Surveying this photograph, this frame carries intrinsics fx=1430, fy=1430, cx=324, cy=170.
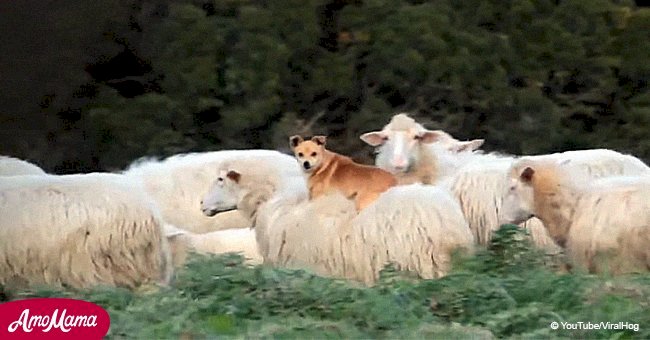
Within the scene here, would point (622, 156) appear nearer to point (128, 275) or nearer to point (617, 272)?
point (617, 272)

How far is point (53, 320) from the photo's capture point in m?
4.69

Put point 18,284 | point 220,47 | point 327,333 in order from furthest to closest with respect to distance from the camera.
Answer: point 220,47 < point 18,284 < point 327,333

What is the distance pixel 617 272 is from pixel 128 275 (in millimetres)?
1724

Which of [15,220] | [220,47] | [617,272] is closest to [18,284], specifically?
[15,220]

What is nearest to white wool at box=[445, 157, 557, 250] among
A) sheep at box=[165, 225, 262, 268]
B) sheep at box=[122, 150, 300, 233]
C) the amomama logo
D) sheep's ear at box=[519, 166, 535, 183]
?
sheep's ear at box=[519, 166, 535, 183]

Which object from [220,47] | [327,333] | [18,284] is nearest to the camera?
[327,333]

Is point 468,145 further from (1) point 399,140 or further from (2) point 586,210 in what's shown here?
(2) point 586,210

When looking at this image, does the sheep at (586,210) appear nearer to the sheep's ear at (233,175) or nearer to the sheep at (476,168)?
the sheep at (476,168)

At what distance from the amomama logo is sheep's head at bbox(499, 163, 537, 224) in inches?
60.5

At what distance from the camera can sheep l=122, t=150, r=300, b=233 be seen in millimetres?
5309

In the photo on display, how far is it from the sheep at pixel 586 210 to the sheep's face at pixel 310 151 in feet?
2.32

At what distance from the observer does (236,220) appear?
5.42 meters

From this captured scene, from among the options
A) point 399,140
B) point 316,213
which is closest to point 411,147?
point 399,140

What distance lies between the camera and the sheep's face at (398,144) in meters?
5.27
